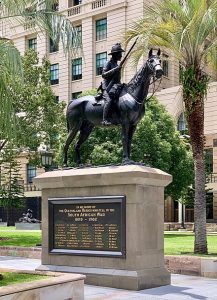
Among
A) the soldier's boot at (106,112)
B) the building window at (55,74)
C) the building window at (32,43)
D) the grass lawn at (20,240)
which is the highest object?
the building window at (32,43)

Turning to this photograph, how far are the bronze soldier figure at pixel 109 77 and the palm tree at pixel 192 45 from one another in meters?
4.21

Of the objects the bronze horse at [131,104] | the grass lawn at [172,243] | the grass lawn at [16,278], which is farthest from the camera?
the grass lawn at [172,243]

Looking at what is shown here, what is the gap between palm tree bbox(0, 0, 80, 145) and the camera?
36.8 feet

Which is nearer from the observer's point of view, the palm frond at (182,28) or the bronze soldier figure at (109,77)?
the bronze soldier figure at (109,77)

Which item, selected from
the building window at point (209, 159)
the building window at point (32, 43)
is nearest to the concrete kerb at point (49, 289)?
the building window at point (209, 159)

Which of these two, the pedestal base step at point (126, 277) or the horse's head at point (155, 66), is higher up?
the horse's head at point (155, 66)

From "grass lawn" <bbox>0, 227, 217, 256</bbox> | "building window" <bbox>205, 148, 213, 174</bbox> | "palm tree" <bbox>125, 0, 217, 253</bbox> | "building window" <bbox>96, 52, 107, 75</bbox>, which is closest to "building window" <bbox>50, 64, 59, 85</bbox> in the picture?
"building window" <bbox>96, 52, 107, 75</bbox>

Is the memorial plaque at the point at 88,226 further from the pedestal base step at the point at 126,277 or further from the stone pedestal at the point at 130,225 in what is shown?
the pedestal base step at the point at 126,277

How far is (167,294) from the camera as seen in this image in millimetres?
12000

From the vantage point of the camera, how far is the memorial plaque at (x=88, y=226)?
12875mm

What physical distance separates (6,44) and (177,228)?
36.8 meters

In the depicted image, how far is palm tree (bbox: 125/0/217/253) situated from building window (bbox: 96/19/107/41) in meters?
38.4

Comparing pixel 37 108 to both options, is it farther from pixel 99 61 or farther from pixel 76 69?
pixel 76 69

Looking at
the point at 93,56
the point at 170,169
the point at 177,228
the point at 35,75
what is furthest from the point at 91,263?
the point at 93,56
